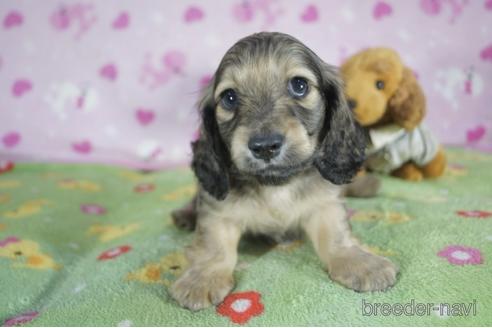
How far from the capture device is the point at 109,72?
489cm

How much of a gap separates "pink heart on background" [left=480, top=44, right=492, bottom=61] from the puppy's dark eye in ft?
10.5

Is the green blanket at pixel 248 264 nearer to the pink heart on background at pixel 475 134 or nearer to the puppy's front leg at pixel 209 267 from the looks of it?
the puppy's front leg at pixel 209 267

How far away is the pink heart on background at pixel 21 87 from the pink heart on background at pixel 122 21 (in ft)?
3.24

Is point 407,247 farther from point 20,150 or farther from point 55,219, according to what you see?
point 20,150

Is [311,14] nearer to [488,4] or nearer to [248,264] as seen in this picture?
[488,4]

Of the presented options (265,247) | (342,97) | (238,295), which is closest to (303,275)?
(238,295)

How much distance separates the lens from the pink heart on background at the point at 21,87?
4.92 meters

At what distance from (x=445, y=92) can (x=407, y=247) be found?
2816mm

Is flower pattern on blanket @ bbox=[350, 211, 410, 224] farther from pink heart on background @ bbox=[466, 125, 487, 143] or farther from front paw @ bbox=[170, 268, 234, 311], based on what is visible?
pink heart on background @ bbox=[466, 125, 487, 143]

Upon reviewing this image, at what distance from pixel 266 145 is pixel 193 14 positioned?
3227 mm

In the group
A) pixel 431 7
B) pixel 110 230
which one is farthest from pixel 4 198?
pixel 431 7

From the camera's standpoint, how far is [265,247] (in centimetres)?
264

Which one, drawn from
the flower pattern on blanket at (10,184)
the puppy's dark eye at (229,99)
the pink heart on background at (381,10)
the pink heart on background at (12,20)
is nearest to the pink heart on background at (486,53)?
the pink heart on background at (381,10)

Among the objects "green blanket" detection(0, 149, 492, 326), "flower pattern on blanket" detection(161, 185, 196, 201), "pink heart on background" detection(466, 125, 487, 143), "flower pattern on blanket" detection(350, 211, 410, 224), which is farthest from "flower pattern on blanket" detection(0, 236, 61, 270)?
"pink heart on background" detection(466, 125, 487, 143)
